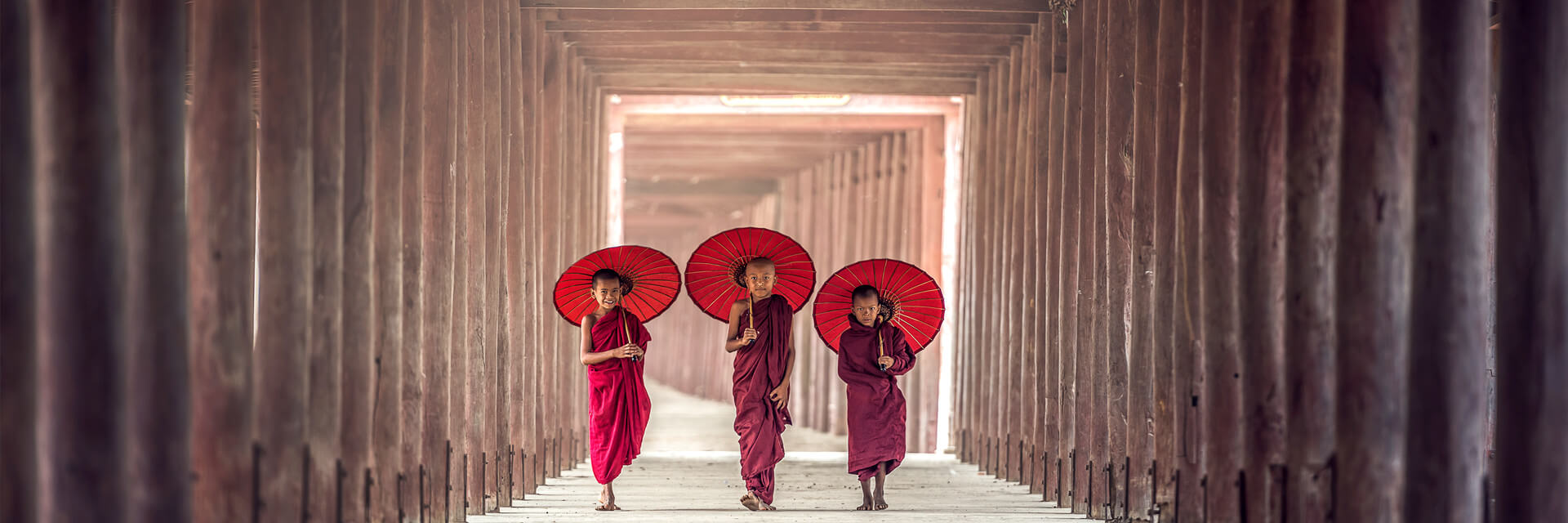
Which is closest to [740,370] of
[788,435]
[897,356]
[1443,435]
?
[897,356]

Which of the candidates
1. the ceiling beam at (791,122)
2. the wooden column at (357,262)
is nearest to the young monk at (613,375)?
the wooden column at (357,262)

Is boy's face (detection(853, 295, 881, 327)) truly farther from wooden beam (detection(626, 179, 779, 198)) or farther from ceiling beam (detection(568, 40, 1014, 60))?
wooden beam (detection(626, 179, 779, 198))

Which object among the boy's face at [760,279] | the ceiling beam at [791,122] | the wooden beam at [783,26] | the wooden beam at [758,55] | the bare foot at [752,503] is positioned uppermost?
the wooden beam at [783,26]

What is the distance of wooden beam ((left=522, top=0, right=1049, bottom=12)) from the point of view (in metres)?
10.8

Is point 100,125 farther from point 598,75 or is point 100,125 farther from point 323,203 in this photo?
point 598,75

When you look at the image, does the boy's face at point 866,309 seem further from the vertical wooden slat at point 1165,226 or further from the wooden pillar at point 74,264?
the wooden pillar at point 74,264

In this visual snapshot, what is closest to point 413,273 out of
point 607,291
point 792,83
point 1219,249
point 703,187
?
point 607,291

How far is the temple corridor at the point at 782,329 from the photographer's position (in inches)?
188

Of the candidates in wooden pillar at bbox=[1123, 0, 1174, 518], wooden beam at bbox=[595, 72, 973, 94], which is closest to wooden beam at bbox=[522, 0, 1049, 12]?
wooden pillar at bbox=[1123, 0, 1174, 518]

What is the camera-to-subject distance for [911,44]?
12359mm

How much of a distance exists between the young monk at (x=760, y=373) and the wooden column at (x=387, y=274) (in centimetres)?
244

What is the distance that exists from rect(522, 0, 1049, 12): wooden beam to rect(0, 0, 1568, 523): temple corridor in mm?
30

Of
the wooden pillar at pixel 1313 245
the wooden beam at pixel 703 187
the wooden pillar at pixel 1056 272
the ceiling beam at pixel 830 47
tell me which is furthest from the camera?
the wooden beam at pixel 703 187

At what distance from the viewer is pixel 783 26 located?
11547mm
